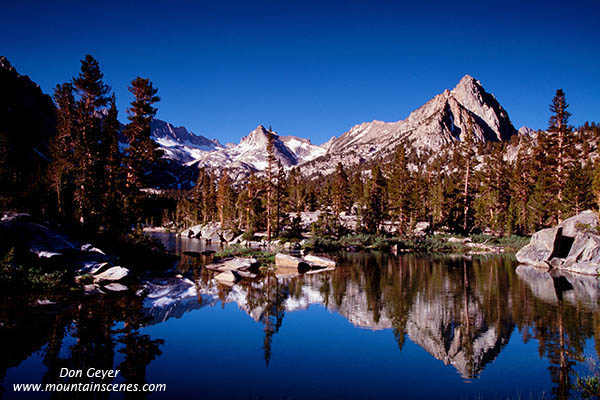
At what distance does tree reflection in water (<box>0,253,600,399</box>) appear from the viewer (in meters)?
10.5

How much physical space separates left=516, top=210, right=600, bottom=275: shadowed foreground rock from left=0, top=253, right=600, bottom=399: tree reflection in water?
14.9ft

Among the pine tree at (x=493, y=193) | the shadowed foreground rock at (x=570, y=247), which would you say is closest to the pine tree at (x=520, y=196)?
the pine tree at (x=493, y=193)

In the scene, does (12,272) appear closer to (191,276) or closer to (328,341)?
(191,276)

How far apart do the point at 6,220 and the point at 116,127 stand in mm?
19475

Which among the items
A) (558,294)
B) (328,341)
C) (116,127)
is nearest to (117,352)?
(328,341)

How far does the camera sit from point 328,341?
1290 centimetres

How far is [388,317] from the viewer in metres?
15.3

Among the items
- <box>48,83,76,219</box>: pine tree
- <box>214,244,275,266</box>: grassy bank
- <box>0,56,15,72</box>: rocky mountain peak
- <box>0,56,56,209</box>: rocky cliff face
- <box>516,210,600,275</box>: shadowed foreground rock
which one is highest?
<box>0,56,15,72</box>: rocky mountain peak

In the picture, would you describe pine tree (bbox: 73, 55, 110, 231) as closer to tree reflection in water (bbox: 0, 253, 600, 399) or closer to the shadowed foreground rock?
tree reflection in water (bbox: 0, 253, 600, 399)

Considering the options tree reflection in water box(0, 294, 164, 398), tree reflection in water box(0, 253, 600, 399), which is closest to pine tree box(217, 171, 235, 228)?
tree reflection in water box(0, 253, 600, 399)

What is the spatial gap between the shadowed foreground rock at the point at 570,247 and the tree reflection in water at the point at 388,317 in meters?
4.53

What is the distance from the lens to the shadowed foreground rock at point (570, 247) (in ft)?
94.7

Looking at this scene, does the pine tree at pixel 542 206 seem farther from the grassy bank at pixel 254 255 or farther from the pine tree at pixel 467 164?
the grassy bank at pixel 254 255

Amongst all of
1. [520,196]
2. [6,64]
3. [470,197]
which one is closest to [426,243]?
[470,197]
